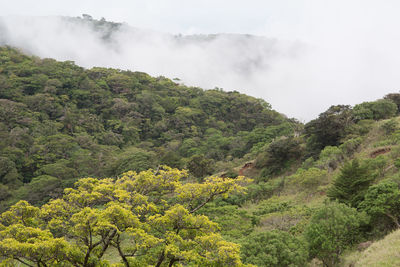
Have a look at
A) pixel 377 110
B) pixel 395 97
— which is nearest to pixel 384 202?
pixel 377 110

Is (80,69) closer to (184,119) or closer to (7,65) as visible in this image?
(7,65)

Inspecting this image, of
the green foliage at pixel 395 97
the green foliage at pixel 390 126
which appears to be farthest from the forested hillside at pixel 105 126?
the green foliage at pixel 390 126

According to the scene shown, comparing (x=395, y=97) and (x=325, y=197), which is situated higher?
(x=395, y=97)

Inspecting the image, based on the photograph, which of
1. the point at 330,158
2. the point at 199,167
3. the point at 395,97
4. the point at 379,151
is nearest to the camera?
the point at 379,151

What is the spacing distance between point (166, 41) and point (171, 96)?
278ft

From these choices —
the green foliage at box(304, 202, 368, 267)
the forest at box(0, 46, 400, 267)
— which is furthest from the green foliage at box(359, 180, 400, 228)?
the green foliage at box(304, 202, 368, 267)

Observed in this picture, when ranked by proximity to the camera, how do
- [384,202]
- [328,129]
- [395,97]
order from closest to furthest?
[384,202], [328,129], [395,97]

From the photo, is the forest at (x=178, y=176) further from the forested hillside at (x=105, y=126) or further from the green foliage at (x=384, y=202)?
the forested hillside at (x=105, y=126)

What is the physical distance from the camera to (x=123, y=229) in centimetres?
749

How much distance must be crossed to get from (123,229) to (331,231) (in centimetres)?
837

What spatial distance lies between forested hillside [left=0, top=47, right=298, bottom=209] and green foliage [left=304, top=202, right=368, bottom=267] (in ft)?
61.6

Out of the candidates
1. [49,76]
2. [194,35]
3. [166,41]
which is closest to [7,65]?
[49,76]

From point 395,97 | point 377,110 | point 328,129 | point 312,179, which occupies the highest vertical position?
point 395,97

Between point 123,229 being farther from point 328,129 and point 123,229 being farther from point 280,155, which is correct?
point 280,155
